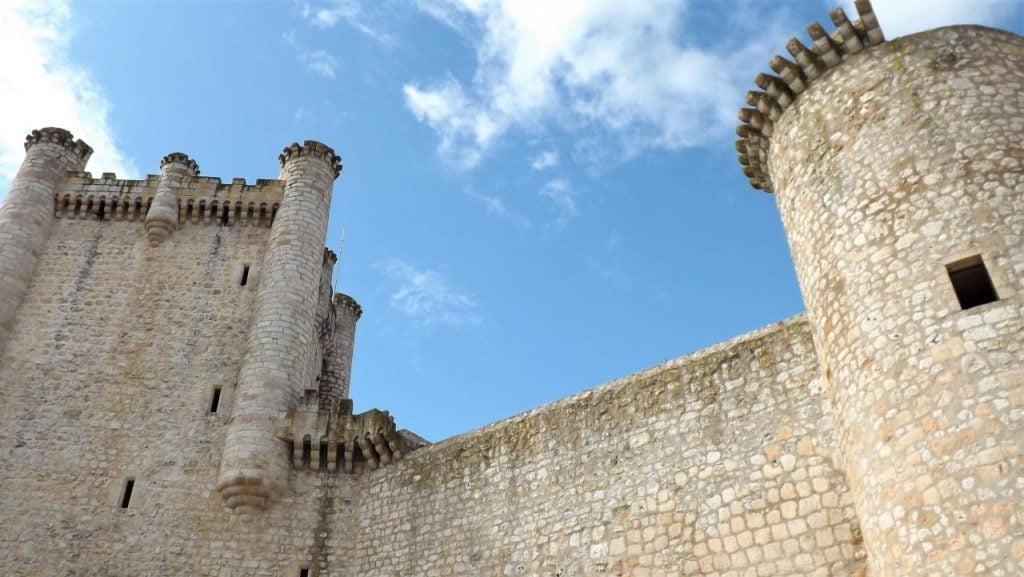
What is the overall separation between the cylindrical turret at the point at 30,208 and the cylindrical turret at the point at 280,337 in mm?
3780

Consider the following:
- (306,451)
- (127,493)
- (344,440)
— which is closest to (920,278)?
(344,440)

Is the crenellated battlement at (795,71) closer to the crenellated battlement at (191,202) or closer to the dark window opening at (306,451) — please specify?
the dark window opening at (306,451)

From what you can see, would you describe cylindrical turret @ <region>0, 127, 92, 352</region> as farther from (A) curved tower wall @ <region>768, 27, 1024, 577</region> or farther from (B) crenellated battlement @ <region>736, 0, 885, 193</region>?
(A) curved tower wall @ <region>768, 27, 1024, 577</region>

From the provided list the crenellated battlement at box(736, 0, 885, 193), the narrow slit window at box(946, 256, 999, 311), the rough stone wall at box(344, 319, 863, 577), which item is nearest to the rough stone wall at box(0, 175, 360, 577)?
the rough stone wall at box(344, 319, 863, 577)

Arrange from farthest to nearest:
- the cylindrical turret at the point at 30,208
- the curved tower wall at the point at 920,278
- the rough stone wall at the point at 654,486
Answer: the cylindrical turret at the point at 30,208
the rough stone wall at the point at 654,486
the curved tower wall at the point at 920,278

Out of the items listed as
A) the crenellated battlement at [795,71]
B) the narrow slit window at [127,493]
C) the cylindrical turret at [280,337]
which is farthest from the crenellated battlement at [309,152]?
the crenellated battlement at [795,71]

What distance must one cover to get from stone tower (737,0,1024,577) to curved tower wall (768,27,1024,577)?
0.01 m

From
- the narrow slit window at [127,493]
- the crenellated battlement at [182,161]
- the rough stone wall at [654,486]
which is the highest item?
the crenellated battlement at [182,161]

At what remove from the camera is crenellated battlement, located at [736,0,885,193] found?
7.56 m

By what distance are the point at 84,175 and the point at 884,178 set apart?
13.8 metres

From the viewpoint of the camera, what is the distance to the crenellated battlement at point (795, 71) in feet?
24.8

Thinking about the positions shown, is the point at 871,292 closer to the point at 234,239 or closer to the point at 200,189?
the point at 234,239

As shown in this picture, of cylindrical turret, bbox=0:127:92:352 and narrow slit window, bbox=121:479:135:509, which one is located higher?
cylindrical turret, bbox=0:127:92:352

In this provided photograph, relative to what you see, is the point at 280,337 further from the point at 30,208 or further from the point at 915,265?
the point at 915,265
